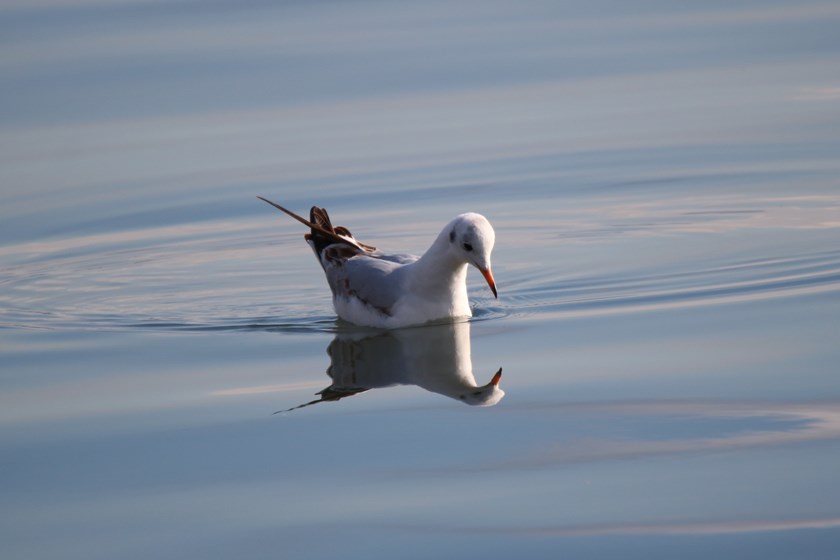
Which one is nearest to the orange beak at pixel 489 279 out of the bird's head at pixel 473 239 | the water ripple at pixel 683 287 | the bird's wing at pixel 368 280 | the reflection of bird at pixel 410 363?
the bird's head at pixel 473 239

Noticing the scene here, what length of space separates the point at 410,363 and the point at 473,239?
1.06m

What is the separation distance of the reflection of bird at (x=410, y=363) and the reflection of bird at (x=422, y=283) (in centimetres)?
11

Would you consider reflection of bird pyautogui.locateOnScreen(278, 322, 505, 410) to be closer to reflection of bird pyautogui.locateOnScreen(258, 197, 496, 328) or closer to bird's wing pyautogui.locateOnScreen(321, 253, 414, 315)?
reflection of bird pyautogui.locateOnScreen(258, 197, 496, 328)

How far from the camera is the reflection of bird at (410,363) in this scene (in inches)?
304

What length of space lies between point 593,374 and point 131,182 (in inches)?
273

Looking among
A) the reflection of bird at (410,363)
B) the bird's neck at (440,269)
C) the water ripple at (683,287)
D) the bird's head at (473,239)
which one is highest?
the bird's head at (473,239)

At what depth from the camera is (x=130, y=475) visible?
6.57 m

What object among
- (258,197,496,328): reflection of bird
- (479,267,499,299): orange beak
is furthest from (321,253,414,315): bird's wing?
(479,267,499,299): orange beak

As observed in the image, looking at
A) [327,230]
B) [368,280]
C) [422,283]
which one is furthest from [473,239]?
[327,230]

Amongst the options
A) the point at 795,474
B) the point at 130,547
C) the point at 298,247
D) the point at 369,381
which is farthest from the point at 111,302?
the point at 795,474

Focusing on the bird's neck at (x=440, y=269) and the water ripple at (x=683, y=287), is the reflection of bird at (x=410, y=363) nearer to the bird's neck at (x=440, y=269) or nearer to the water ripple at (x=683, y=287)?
the bird's neck at (x=440, y=269)

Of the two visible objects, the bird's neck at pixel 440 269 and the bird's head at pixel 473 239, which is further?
the bird's neck at pixel 440 269

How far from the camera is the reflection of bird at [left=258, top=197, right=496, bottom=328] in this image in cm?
921

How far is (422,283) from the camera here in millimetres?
9422
